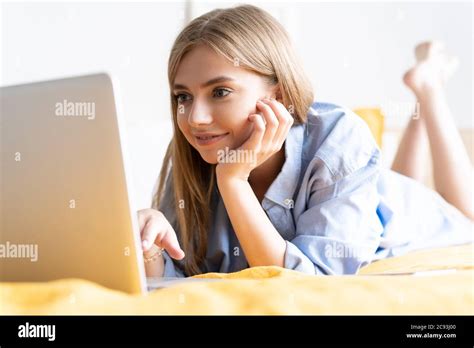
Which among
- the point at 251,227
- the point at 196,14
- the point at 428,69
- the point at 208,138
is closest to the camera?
the point at 251,227

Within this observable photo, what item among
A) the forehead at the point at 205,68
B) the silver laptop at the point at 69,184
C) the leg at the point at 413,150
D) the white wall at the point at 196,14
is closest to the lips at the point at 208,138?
the forehead at the point at 205,68

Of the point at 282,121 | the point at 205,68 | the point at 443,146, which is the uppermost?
the point at 205,68

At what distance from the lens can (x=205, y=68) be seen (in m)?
1.54

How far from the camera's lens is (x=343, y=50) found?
11.4 feet

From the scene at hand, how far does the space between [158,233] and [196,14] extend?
7.04 ft

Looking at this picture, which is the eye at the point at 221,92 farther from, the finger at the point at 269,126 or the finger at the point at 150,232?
the finger at the point at 150,232

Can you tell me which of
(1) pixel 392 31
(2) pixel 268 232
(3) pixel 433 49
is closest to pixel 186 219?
(2) pixel 268 232

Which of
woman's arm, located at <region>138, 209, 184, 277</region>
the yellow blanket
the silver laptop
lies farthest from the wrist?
the silver laptop

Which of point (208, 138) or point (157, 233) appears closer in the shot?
point (157, 233)

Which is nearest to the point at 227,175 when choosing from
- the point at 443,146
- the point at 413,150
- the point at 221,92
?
the point at 221,92

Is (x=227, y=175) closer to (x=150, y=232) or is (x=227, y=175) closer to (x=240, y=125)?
(x=240, y=125)

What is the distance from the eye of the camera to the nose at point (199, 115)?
4.95 ft

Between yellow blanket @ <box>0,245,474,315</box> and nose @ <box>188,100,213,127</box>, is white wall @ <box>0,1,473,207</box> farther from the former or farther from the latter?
yellow blanket @ <box>0,245,474,315</box>

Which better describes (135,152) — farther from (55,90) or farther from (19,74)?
(55,90)
